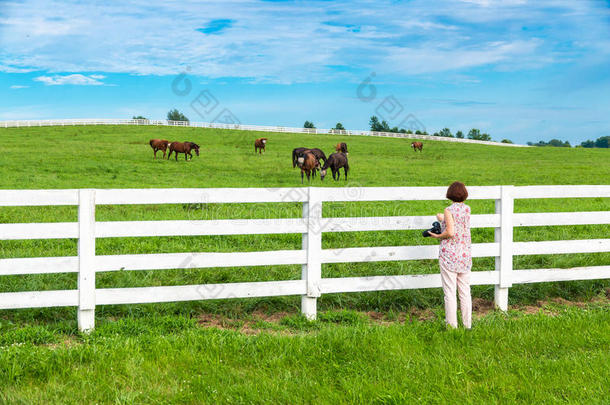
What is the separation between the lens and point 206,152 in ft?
125

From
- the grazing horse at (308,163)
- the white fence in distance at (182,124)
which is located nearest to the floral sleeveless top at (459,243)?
the grazing horse at (308,163)

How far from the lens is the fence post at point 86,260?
5852 mm

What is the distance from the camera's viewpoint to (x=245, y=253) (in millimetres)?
6469

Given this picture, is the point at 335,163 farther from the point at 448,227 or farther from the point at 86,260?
the point at 86,260

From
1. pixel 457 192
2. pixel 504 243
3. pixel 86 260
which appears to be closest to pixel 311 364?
pixel 457 192

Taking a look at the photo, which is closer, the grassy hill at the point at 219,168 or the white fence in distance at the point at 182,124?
the grassy hill at the point at 219,168

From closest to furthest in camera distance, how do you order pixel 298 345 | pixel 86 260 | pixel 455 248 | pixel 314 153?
pixel 298 345, pixel 455 248, pixel 86 260, pixel 314 153

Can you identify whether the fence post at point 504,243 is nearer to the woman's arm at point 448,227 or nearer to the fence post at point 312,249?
the woman's arm at point 448,227

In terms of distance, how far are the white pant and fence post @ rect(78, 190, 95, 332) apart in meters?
3.78

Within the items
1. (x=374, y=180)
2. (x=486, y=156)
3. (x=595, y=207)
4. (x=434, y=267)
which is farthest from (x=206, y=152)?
(x=434, y=267)

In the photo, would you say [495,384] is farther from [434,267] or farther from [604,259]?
[604,259]

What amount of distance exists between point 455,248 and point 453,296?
52 cm

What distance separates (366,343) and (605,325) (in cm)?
280

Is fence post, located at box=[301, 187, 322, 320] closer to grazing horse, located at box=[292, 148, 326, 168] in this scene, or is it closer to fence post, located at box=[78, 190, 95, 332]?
fence post, located at box=[78, 190, 95, 332]
